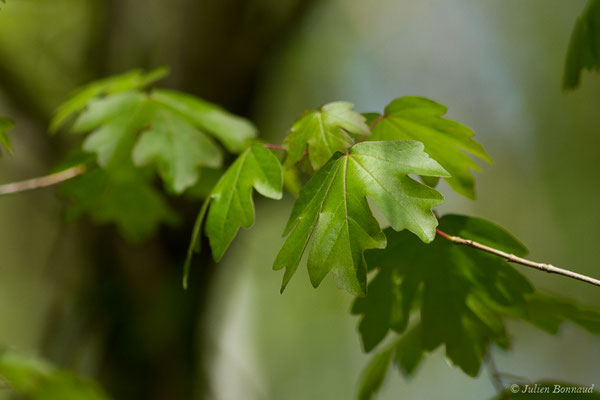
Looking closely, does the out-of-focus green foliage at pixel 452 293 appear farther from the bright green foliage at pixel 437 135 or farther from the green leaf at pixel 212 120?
the green leaf at pixel 212 120

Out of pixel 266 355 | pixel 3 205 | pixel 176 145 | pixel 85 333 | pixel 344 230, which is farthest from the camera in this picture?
pixel 266 355

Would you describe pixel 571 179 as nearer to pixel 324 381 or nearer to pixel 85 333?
pixel 324 381

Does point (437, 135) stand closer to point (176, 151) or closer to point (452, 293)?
point (452, 293)

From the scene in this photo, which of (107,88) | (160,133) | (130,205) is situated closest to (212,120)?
(160,133)

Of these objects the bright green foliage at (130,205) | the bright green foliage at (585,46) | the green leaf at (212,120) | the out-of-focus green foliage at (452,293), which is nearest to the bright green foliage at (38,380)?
the bright green foliage at (130,205)

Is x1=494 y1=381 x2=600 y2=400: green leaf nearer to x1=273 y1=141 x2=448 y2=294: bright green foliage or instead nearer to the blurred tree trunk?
x1=273 y1=141 x2=448 y2=294: bright green foliage

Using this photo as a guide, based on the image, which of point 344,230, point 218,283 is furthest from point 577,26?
point 218,283
